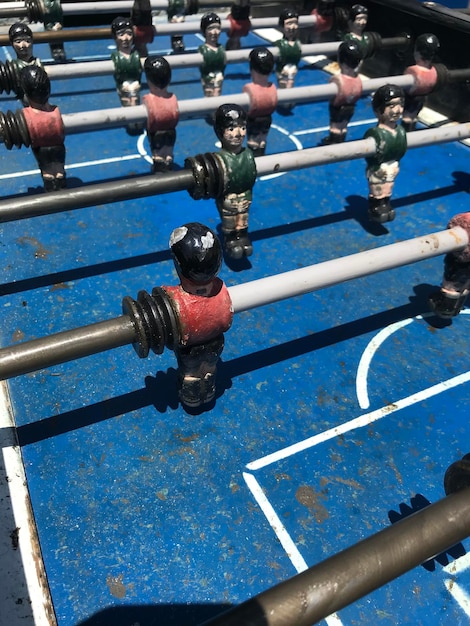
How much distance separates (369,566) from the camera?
1488 millimetres

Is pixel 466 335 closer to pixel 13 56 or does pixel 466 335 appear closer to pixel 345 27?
pixel 345 27

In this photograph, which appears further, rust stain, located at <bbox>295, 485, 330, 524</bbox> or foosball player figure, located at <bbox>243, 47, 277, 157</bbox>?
foosball player figure, located at <bbox>243, 47, 277, 157</bbox>

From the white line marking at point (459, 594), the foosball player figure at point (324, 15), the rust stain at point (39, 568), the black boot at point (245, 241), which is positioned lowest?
the white line marking at point (459, 594)

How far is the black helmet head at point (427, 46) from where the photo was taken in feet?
17.3

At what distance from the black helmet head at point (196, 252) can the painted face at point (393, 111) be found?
260 cm

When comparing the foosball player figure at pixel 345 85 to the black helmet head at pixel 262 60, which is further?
the foosball player figure at pixel 345 85

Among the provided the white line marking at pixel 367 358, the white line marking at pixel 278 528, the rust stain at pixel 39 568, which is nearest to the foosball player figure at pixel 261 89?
the white line marking at pixel 367 358

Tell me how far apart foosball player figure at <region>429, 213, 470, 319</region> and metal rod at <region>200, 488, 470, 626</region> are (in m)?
2.26

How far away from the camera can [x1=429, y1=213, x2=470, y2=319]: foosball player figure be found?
139 inches

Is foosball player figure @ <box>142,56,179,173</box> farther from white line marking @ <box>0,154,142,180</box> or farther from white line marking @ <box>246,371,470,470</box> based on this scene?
white line marking @ <box>246,371,470,470</box>

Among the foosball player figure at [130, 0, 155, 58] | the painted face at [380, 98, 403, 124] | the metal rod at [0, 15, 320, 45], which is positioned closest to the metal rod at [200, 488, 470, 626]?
the painted face at [380, 98, 403, 124]

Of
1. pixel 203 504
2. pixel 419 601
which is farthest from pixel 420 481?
pixel 203 504

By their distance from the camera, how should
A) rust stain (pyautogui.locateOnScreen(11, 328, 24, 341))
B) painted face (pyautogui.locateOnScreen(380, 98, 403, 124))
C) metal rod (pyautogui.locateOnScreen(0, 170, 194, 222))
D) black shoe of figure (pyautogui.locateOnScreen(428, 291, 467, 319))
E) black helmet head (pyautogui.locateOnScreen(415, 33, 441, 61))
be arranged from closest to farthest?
metal rod (pyautogui.locateOnScreen(0, 170, 194, 222)) → rust stain (pyautogui.locateOnScreen(11, 328, 24, 341)) → black shoe of figure (pyautogui.locateOnScreen(428, 291, 467, 319)) → painted face (pyautogui.locateOnScreen(380, 98, 403, 124)) → black helmet head (pyautogui.locateOnScreen(415, 33, 441, 61))

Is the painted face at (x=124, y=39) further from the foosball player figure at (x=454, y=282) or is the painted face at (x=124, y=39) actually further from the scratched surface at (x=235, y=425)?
the foosball player figure at (x=454, y=282)
